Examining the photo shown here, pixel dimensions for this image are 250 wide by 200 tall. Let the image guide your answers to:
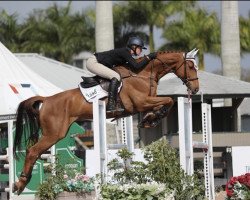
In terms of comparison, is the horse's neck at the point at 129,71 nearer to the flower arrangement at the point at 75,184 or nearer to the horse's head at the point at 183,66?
the horse's head at the point at 183,66

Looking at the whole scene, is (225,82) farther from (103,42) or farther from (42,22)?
(42,22)

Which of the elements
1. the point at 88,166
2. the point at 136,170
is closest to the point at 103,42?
the point at 88,166

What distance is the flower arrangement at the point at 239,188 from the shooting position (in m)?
12.5

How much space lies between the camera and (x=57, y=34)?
48750 millimetres

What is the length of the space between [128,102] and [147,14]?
1251 inches

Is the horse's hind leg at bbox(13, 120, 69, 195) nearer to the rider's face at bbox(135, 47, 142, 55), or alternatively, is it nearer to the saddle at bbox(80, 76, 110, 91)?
the saddle at bbox(80, 76, 110, 91)

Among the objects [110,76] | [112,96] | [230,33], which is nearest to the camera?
[112,96]

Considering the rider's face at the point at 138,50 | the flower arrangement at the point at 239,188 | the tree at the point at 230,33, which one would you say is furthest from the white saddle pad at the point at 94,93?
the tree at the point at 230,33

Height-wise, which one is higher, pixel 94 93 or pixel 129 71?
pixel 129 71

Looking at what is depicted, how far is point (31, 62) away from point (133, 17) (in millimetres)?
14908

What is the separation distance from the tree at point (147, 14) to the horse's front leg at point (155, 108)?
101 ft

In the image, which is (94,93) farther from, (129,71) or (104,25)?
(104,25)

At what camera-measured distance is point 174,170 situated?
12883mm

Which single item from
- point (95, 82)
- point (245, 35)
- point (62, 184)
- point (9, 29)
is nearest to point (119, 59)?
point (95, 82)
